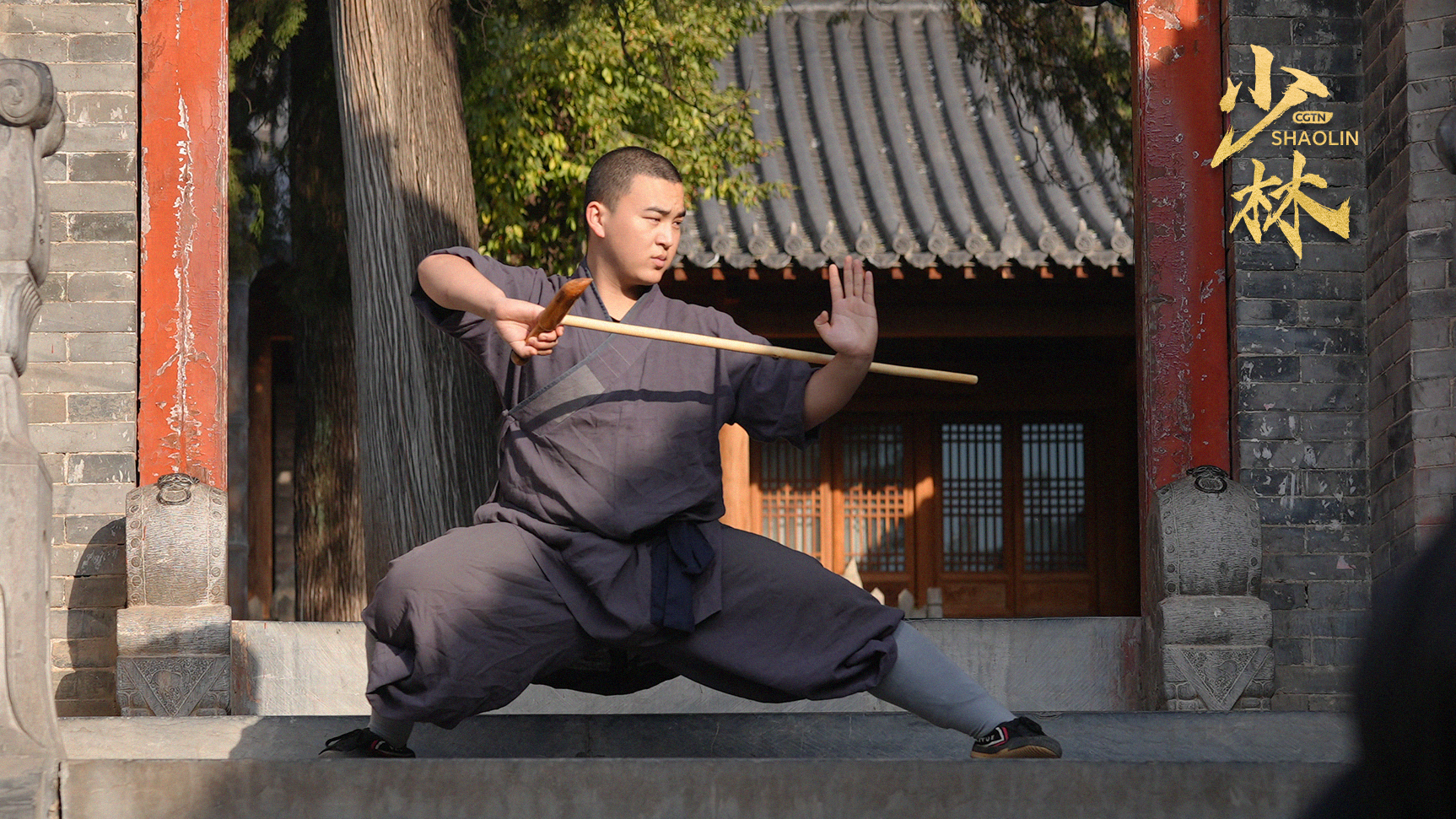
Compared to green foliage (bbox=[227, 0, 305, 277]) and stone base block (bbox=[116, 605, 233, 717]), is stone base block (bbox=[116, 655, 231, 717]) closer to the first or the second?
stone base block (bbox=[116, 605, 233, 717])

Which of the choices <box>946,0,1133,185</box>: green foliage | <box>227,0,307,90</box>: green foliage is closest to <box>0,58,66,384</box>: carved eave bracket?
<box>227,0,307,90</box>: green foliage

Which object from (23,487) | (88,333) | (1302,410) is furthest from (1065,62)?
(23,487)

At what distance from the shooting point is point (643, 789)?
288cm

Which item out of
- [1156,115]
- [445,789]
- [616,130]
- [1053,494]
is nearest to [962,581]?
[1053,494]

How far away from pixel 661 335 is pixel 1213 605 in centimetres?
237

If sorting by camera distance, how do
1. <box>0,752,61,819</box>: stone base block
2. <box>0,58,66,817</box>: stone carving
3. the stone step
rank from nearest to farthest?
1. <box>0,752,61,819</box>: stone base block
2. <box>0,58,66,817</box>: stone carving
3. the stone step

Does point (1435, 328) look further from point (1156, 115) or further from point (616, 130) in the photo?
point (616, 130)

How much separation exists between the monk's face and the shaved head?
0.01 m

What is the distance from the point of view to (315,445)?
328 inches

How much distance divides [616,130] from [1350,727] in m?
7.14

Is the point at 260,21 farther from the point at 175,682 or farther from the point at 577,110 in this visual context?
the point at 175,682

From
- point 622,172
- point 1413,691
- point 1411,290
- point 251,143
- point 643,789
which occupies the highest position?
point 251,143

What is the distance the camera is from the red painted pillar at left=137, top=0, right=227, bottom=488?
5449 millimetres

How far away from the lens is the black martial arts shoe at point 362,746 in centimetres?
309
